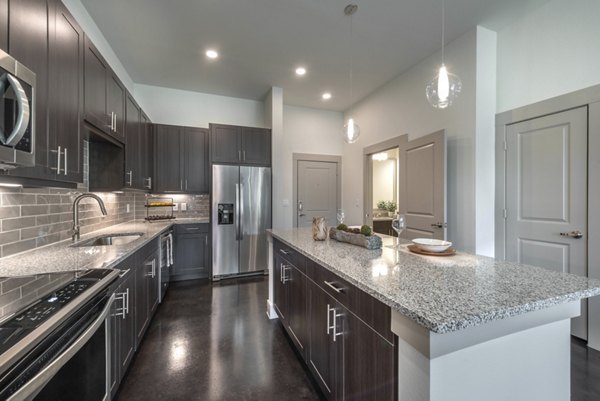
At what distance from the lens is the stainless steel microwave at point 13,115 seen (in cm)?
100

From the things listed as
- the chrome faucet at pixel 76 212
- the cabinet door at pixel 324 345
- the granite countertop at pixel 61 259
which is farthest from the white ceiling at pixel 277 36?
the cabinet door at pixel 324 345

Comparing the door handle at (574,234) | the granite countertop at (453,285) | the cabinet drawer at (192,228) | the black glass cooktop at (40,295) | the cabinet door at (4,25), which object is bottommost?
the cabinet drawer at (192,228)

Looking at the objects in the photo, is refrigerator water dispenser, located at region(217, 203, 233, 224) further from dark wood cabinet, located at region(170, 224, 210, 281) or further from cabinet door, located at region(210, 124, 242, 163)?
cabinet door, located at region(210, 124, 242, 163)

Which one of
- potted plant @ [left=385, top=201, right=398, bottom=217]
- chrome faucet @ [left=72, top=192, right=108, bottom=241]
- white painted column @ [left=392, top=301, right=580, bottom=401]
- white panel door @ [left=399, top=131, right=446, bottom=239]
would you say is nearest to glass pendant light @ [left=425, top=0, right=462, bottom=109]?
white panel door @ [left=399, top=131, right=446, bottom=239]

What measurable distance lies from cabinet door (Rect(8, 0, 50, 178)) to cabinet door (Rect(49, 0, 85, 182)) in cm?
6

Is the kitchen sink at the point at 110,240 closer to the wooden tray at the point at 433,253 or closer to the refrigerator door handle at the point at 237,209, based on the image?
the refrigerator door handle at the point at 237,209

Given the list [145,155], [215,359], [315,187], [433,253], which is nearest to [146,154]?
[145,155]

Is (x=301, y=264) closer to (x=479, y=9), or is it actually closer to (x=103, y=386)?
(x=103, y=386)

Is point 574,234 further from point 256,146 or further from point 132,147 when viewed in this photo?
point 132,147

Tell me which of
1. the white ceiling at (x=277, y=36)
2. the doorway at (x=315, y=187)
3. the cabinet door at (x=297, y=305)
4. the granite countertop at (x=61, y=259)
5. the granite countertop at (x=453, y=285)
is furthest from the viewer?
the doorway at (x=315, y=187)

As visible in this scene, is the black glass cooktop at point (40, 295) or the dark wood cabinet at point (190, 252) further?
the dark wood cabinet at point (190, 252)

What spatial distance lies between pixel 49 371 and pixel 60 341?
99 mm

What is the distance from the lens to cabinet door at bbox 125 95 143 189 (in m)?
2.79

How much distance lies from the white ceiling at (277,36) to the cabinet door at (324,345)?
2.64 metres
